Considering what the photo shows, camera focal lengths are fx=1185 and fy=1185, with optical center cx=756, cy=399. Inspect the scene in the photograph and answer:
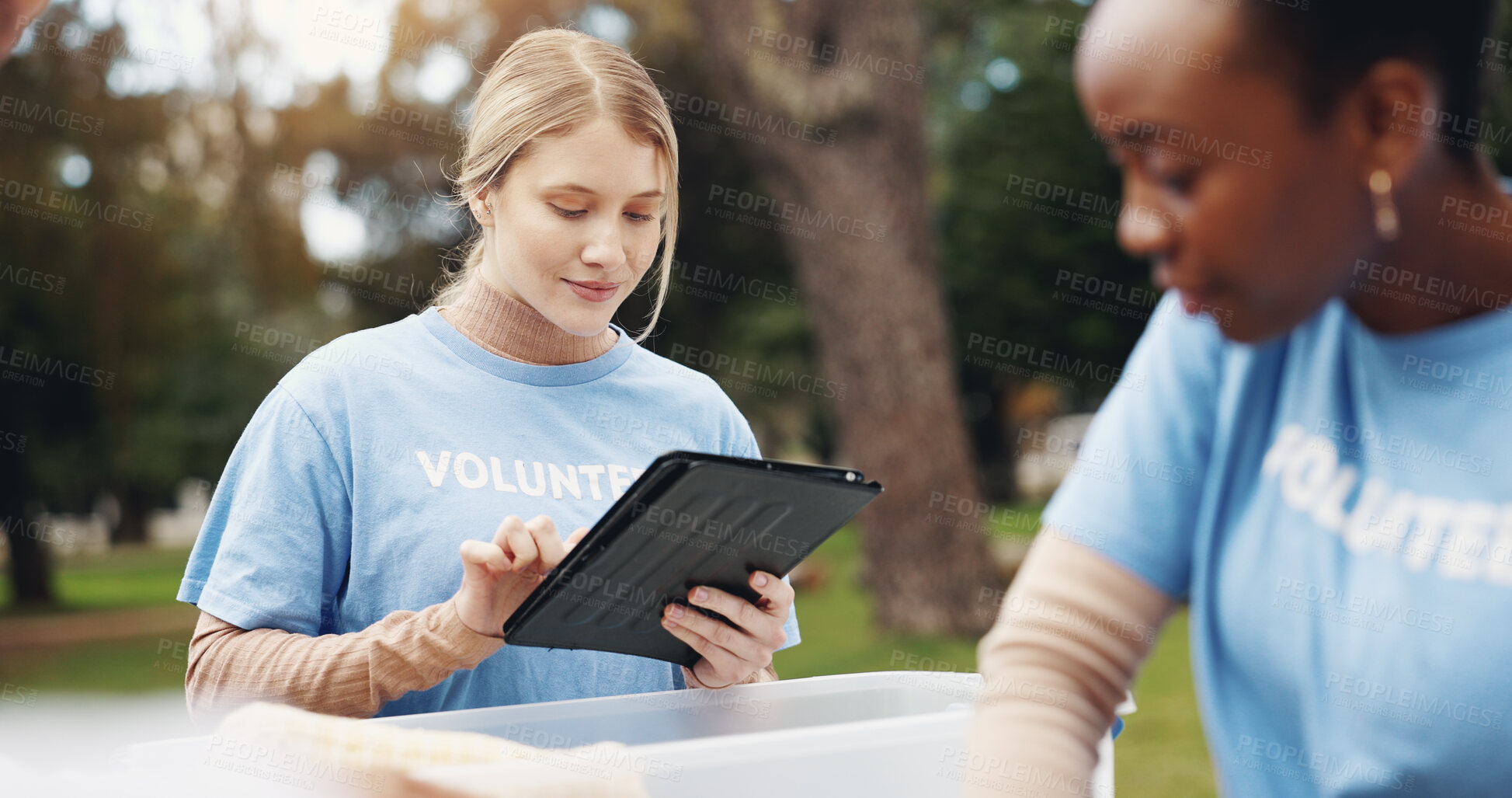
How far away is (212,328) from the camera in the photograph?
1160cm

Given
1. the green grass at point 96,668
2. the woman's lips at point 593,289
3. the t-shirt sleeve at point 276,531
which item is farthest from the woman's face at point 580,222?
the green grass at point 96,668

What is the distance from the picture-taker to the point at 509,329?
1982 millimetres

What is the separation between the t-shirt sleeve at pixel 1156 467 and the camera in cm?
99

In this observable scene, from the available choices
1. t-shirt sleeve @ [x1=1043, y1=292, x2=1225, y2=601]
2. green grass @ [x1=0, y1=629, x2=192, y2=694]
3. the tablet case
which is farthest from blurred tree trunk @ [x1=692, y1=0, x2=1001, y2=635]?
t-shirt sleeve @ [x1=1043, y1=292, x2=1225, y2=601]

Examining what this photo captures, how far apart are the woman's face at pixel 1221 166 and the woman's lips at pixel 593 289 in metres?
1.15

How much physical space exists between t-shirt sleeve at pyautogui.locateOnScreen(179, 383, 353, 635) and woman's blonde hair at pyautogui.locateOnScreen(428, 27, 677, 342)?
0.46 metres

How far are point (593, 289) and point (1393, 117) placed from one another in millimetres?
1300

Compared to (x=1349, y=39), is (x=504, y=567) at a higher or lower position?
lower

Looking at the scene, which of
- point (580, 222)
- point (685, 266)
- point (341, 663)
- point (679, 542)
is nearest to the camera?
point (679, 542)

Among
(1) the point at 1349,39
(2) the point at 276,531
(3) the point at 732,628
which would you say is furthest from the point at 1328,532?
(2) the point at 276,531

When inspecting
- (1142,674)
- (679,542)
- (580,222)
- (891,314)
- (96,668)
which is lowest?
(96,668)

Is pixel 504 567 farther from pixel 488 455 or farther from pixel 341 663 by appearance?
pixel 488 455

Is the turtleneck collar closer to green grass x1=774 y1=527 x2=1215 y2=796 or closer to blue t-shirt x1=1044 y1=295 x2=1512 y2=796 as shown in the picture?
blue t-shirt x1=1044 y1=295 x2=1512 y2=796

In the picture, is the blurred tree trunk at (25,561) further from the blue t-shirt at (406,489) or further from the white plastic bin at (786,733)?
the white plastic bin at (786,733)
